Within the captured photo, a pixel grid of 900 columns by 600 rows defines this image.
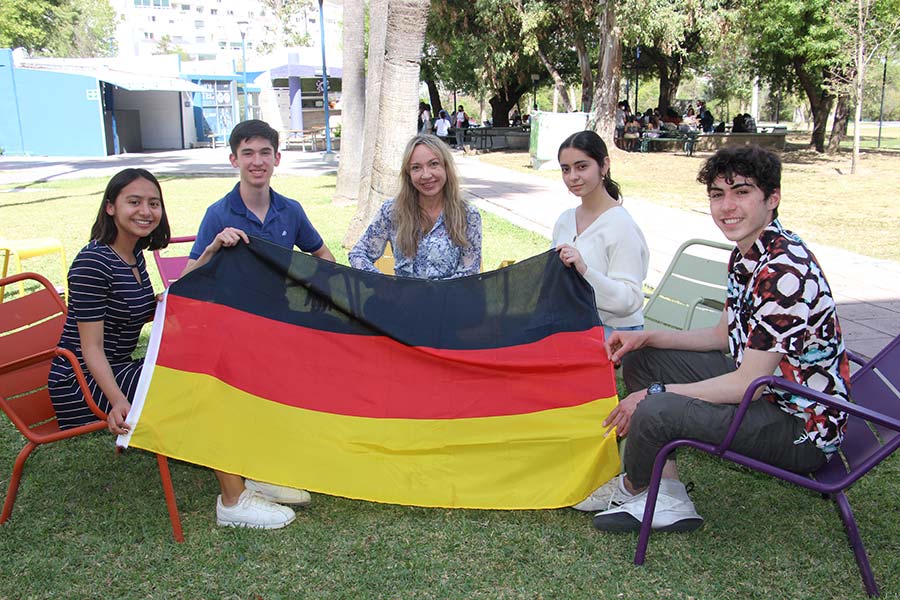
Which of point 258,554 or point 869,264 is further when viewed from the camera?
point 869,264

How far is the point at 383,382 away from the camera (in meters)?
3.40

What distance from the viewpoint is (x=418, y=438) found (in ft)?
10.8

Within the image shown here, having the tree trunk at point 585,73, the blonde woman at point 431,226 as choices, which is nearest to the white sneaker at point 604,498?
the blonde woman at point 431,226

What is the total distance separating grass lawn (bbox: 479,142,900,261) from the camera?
415 inches

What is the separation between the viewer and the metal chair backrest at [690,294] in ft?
14.8

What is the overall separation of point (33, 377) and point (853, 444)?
3.57 meters

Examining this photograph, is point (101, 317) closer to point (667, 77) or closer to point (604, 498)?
point (604, 498)

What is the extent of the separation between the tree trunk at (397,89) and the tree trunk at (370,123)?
0.44 meters

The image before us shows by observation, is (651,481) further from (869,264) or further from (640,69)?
(640,69)

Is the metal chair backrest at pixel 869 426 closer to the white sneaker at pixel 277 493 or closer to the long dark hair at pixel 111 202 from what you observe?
the white sneaker at pixel 277 493

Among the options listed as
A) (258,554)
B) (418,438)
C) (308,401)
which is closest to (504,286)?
(418,438)

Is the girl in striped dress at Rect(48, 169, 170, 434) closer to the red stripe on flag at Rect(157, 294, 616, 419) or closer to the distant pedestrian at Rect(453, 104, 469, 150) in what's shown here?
the red stripe on flag at Rect(157, 294, 616, 419)

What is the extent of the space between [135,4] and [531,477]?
181333 millimetres

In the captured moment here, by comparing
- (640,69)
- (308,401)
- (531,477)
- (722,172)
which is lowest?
(531,477)
